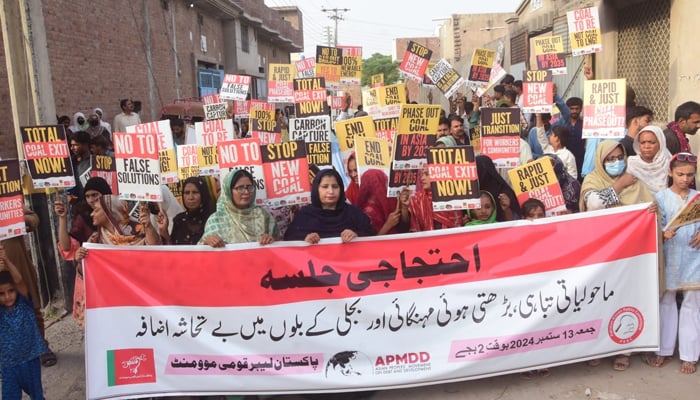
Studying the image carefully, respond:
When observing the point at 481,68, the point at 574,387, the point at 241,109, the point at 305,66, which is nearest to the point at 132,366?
the point at 574,387

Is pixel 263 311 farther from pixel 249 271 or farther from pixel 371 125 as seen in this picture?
pixel 371 125

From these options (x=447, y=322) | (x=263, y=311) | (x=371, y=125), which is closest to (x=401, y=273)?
(x=447, y=322)

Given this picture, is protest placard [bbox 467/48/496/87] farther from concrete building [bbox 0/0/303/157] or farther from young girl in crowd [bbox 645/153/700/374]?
concrete building [bbox 0/0/303/157]

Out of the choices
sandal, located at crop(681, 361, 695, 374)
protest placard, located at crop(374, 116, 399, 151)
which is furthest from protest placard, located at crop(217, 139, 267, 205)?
sandal, located at crop(681, 361, 695, 374)

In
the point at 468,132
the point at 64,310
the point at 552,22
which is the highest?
the point at 552,22

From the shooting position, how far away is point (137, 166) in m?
4.32

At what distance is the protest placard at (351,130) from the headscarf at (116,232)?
2.36 metres

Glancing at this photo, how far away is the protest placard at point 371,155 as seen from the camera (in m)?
4.69

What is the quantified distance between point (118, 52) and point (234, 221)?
→ 12984mm

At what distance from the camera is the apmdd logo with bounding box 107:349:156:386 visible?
12.5 ft

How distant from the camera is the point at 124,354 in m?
3.83

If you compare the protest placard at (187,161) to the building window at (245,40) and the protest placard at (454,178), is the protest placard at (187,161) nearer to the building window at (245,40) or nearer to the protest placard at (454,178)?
the protest placard at (454,178)

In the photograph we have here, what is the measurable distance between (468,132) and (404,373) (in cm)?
598

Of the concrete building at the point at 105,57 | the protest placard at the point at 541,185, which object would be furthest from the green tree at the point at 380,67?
the protest placard at the point at 541,185
